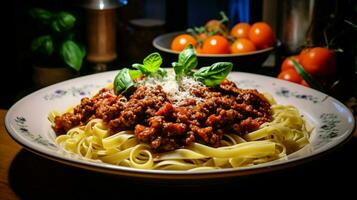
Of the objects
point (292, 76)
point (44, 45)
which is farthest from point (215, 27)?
point (44, 45)

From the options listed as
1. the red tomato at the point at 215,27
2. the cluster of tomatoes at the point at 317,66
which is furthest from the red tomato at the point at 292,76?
the red tomato at the point at 215,27

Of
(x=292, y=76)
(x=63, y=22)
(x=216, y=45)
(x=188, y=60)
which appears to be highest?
(x=188, y=60)

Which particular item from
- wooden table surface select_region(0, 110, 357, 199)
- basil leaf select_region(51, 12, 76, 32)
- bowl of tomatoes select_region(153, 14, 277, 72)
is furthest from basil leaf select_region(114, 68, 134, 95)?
basil leaf select_region(51, 12, 76, 32)

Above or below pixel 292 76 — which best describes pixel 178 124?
above

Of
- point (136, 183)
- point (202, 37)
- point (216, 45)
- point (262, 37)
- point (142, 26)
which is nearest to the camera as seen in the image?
point (136, 183)

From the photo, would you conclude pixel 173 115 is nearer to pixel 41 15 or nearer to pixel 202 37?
pixel 202 37

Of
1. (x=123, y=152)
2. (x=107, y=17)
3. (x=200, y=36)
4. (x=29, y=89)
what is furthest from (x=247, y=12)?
(x=123, y=152)
